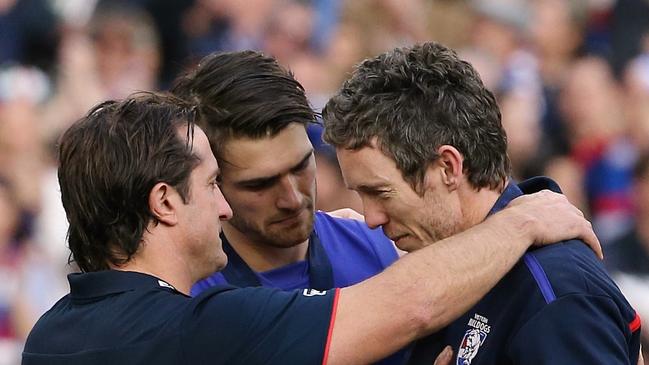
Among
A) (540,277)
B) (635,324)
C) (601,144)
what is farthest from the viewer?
(601,144)

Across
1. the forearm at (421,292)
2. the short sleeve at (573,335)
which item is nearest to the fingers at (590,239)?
the forearm at (421,292)

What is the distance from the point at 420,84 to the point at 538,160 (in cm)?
447

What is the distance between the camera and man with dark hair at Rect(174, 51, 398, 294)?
3693 mm

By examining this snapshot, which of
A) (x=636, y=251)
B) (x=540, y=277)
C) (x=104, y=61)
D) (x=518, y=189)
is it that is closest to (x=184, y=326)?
(x=540, y=277)

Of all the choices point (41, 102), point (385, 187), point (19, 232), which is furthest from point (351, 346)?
point (41, 102)

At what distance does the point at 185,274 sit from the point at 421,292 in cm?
64

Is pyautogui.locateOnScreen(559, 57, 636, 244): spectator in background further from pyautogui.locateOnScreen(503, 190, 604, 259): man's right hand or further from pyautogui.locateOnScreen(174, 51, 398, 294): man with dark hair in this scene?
pyautogui.locateOnScreen(503, 190, 604, 259): man's right hand

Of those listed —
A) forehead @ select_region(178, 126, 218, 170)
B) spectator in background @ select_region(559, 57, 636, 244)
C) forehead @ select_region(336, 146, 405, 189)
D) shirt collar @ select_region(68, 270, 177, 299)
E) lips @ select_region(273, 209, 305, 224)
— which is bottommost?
spectator in background @ select_region(559, 57, 636, 244)

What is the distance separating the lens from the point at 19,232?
719 centimetres

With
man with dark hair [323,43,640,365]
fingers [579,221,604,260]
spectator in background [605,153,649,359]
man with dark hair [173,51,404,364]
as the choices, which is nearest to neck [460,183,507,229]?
man with dark hair [323,43,640,365]

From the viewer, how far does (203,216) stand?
327cm

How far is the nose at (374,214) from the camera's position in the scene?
3309mm

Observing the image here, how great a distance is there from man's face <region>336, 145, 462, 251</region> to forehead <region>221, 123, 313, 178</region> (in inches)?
16.2

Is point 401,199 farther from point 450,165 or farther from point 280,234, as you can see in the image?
point 280,234
